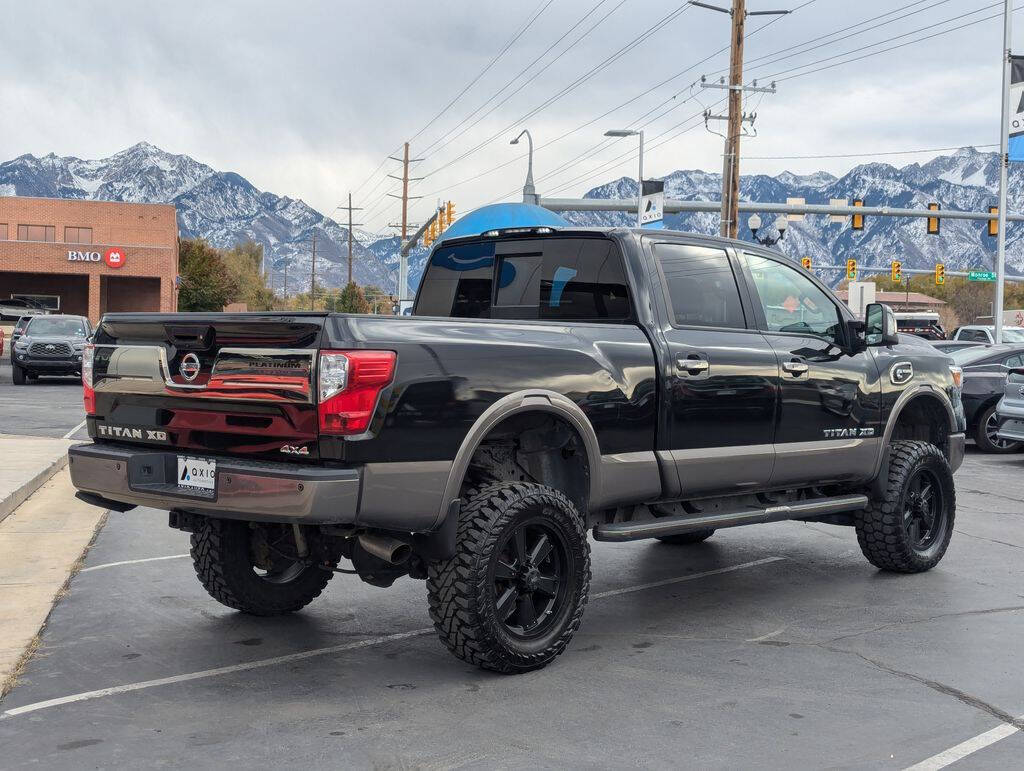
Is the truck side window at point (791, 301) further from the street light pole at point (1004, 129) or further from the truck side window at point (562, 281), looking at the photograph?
the street light pole at point (1004, 129)

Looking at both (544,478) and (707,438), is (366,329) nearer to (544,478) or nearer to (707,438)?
(544,478)

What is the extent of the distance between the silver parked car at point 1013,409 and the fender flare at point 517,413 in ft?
34.8

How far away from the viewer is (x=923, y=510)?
26.0 ft

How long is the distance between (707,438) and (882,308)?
1.79 m

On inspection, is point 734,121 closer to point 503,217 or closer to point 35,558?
point 503,217

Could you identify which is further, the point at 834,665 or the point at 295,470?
the point at 834,665

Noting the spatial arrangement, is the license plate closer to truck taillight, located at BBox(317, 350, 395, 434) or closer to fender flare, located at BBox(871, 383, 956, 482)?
truck taillight, located at BBox(317, 350, 395, 434)

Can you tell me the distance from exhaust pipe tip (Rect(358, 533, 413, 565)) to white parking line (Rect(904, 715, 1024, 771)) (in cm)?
222

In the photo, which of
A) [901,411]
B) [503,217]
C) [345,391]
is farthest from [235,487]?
[503,217]

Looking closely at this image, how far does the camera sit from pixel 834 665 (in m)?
5.57

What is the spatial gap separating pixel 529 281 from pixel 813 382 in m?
1.83

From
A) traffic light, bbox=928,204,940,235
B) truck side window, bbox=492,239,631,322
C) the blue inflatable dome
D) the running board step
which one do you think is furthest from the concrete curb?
traffic light, bbox=928,204,940,235

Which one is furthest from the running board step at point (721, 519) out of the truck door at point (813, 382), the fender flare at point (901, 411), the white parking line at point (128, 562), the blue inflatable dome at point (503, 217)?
the blue inflatable dome at point (503, 217)

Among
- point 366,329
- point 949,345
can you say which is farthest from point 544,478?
point 949,345
